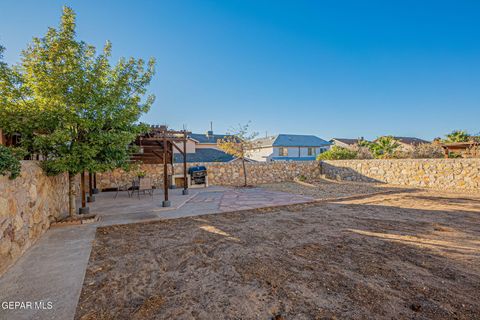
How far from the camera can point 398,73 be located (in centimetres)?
1694

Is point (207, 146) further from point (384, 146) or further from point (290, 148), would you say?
point (384, 146)

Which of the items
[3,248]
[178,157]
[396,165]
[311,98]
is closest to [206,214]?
[3,248]

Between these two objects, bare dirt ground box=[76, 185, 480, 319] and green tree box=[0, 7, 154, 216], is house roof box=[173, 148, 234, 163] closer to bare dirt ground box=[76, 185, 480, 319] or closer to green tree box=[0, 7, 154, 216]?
green tree box=[0, 7, 154, 216]

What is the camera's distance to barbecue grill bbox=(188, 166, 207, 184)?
43.7ft

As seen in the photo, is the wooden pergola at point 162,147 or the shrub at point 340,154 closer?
the wooden pergola at point 162,147

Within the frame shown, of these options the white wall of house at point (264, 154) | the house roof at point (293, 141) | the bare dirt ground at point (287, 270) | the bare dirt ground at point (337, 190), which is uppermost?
the house roof at point (293, 141)

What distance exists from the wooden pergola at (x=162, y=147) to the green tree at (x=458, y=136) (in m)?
20.1

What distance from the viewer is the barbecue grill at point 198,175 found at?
13.3 metres

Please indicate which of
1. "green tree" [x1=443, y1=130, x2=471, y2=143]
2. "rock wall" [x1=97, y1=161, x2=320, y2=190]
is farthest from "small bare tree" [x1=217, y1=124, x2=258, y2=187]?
"green tree" [x1=443, y1=130, x2=471, y2=143]

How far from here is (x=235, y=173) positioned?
49.3 ft

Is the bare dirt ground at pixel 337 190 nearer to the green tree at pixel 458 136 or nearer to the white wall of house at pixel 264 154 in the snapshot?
the green tree at pixel 458 136

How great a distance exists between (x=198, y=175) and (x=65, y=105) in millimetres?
8710

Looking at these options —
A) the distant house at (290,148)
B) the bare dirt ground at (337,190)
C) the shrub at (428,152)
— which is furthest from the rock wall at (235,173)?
the distant house at (290,148)

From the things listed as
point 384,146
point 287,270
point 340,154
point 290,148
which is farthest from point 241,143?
point 290,148
